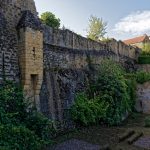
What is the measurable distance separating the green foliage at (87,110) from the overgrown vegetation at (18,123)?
425 centimetres

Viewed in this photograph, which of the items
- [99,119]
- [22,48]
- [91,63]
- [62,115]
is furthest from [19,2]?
[91,63]

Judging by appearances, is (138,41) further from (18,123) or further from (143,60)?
(18,123)

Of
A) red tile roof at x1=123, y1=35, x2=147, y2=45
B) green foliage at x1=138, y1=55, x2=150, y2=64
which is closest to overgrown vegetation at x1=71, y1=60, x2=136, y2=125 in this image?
green foliage at x1=138, y1=55, x2=150, y2=64

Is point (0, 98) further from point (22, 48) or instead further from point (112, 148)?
point (112, 148)

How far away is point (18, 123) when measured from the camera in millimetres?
11414

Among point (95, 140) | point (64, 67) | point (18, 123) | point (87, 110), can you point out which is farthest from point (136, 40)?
point (18, 123)

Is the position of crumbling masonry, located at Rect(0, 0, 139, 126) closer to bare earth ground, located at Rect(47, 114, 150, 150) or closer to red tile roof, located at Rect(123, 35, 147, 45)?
bare earth ground, located at Rect(47, 114, 150, 150)

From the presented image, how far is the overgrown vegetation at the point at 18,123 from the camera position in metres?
10.2

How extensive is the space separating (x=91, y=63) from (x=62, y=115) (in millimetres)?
6602

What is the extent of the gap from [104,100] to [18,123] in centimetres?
843

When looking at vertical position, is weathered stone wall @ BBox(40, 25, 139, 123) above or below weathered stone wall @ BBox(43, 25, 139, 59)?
below

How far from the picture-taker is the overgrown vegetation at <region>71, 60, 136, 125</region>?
55.3ft

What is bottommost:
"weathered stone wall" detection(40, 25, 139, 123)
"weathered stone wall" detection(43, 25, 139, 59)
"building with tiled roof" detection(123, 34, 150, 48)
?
"weathered stone wall" detection(40, 25, 139, 123)

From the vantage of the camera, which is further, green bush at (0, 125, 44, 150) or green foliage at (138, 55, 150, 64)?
green foliage at (138, 55, 150, 64)
